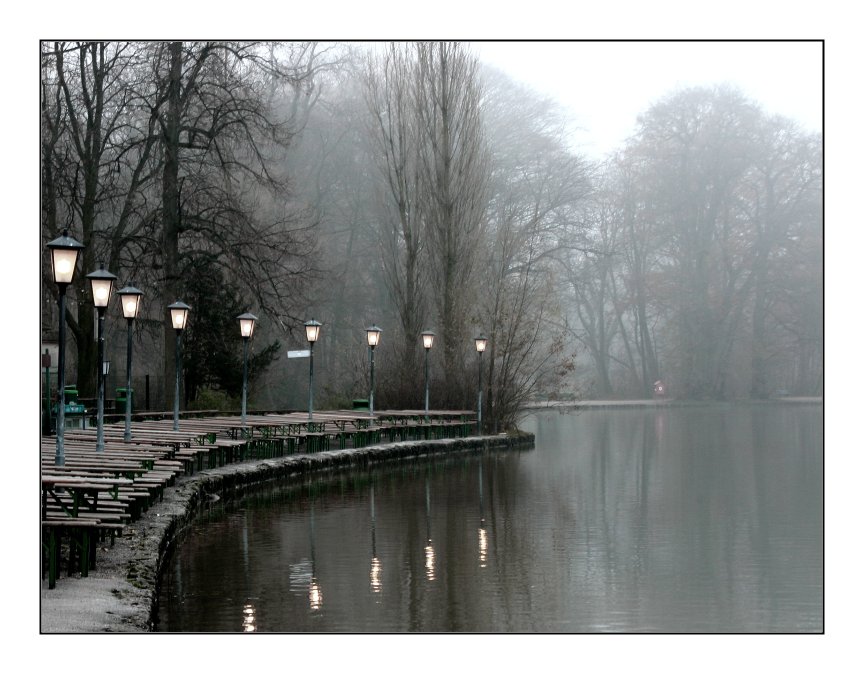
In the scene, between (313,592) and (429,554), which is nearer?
(313,592)

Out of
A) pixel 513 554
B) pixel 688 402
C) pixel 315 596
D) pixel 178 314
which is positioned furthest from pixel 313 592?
pixel 688 402

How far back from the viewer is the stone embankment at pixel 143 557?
730 centimetres

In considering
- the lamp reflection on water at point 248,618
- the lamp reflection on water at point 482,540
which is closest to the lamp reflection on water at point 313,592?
the lamp reflection on water at point 248,618

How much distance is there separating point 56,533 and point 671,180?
47236mm

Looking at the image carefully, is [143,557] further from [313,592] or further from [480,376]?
[480,376]

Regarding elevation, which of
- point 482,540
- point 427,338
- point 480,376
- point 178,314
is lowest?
point 482,540

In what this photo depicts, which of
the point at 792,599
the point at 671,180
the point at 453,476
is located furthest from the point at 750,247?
the point at 792,599

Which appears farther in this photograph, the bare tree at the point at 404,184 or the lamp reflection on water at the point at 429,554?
the bare tree at the point at 404,184

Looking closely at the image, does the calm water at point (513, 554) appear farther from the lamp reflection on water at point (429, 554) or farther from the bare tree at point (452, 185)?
the bare tree at point (452, 185)

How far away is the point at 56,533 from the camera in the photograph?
27.4 feet

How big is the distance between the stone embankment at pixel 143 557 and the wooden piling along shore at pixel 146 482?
13 millimetres

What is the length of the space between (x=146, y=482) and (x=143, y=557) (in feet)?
5.71

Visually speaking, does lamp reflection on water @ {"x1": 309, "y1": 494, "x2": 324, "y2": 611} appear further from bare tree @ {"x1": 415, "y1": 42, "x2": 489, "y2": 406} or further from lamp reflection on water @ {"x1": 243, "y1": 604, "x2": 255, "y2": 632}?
bare tree @ {"x1": 415, "y1": 42, "x2": 489, "y2": 406}

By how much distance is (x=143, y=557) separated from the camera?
30.8ft
